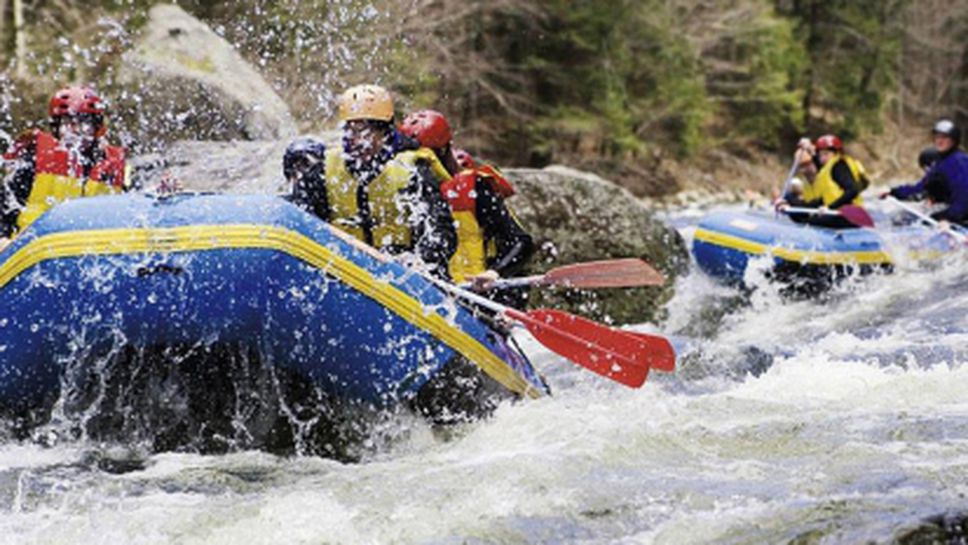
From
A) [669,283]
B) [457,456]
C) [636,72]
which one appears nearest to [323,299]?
[457,456]

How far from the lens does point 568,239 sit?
10.1 metres

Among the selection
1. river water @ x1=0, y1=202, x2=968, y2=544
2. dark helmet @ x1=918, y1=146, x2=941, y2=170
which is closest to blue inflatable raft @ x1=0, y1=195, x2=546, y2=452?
river water @ x1=0, y1=202, x2=968, y2=544

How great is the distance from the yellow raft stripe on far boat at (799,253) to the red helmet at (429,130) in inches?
219

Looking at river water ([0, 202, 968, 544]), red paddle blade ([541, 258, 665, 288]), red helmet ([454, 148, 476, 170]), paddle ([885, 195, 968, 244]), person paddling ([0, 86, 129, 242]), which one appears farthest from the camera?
paddle ([885, 195, 968, 244])

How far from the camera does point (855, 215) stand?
38.8 ft

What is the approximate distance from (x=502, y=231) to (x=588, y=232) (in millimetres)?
3994

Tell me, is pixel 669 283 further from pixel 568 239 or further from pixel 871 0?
pixel 871 0

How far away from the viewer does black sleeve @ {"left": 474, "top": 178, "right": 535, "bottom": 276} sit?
6.23 metres

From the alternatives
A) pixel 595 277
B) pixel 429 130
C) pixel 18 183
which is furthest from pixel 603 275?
pixel 18 183

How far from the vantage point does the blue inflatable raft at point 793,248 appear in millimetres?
11406

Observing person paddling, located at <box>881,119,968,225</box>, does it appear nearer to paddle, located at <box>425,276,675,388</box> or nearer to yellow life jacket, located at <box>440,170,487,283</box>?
yellow life jacket, located at <box>440,170,487,283</box>

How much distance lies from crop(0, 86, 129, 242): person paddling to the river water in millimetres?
1281

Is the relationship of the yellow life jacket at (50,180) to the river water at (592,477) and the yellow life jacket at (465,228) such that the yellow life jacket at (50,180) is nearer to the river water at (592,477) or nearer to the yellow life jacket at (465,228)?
the river water at (592,477)

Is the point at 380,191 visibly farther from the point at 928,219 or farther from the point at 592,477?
the point at 928,219
